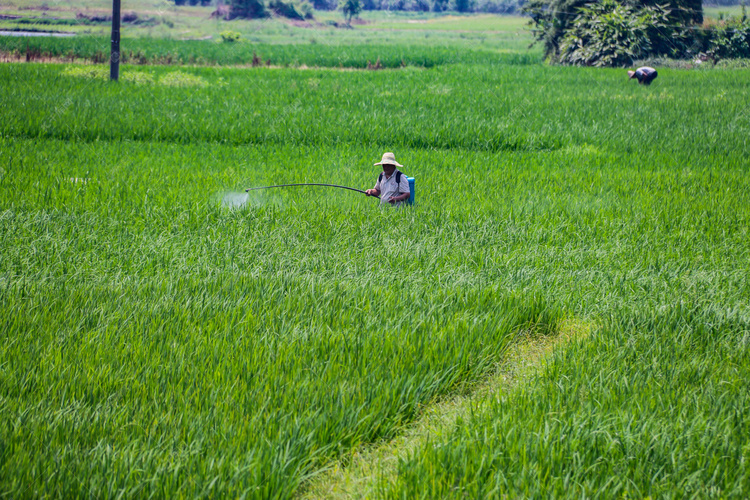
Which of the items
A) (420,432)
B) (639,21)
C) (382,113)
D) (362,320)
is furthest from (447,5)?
(420,432)

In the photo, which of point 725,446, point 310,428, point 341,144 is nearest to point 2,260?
point 310,428

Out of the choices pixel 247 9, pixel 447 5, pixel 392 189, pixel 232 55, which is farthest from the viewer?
pixel 447 5

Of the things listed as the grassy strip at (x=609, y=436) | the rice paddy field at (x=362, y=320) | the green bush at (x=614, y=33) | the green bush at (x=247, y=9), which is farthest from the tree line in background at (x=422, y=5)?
the grassy strip at (x=609, y=436)

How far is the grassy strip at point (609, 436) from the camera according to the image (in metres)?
2.21

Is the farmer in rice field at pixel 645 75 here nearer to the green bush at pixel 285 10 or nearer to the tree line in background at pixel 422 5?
the green bush at pixel 285 10

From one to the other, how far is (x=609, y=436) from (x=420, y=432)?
800 millimetres

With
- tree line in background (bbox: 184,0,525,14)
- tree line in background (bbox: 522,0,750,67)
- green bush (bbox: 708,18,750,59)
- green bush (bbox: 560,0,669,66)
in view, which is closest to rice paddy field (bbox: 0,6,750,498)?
green bush (bbox: 560,0,669,66)

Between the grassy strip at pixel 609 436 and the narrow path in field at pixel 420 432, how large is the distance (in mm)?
93

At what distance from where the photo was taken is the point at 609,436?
7.92ft

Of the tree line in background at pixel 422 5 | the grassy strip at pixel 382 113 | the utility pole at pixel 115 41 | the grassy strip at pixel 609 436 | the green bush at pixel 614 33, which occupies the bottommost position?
the grassy strip at pixel 609 436

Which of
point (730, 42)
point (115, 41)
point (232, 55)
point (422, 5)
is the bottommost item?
point (115, 41)

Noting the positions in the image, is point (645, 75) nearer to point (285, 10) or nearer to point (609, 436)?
point (609, 436)

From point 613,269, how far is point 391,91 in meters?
12.3

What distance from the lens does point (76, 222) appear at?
5.23 meters
